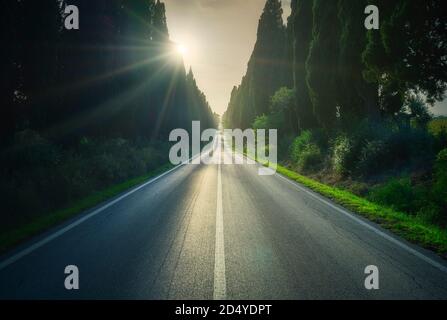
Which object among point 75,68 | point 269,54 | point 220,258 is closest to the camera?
point 220,258

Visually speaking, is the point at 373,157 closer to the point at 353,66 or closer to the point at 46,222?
the point at 353,66

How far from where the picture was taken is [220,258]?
506cm

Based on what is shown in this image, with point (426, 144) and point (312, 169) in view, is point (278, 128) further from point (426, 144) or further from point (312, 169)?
point (426, 144)

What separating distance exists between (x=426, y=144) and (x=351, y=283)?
10.1 m

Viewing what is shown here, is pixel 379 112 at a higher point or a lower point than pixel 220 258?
higher

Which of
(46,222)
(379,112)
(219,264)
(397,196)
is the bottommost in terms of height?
(219,264)

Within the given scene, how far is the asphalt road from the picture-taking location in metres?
3.94

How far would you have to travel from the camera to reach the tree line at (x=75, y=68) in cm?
977

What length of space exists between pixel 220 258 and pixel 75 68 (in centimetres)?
1315

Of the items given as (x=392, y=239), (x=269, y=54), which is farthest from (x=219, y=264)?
(x=269, y=54)

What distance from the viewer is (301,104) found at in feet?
84.4

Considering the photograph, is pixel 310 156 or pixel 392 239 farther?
pixel 310 156

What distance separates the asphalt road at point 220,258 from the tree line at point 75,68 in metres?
5.61
